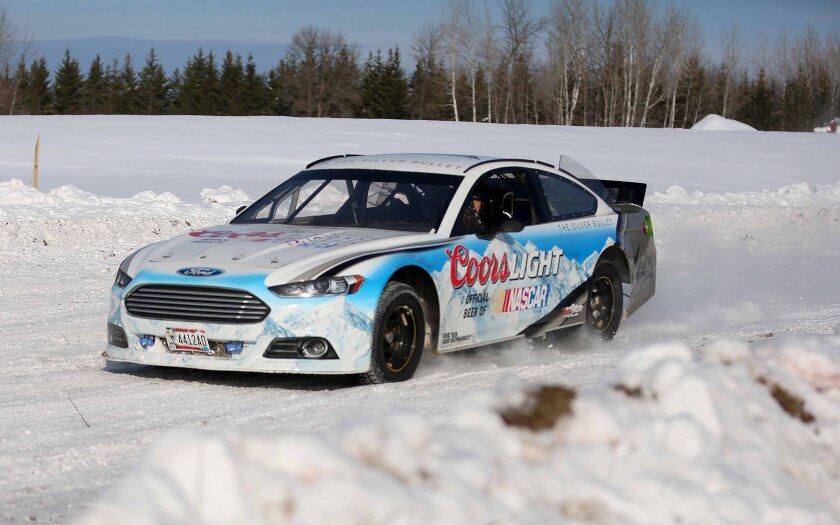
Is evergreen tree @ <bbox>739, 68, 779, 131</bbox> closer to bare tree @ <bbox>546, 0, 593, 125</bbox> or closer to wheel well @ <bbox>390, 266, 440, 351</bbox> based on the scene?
bare tree @ <bbox>546, 0, 593, 125</bbox>

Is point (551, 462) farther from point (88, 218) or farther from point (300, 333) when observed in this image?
point (88, 218)

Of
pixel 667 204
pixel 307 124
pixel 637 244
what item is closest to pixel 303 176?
pixel 637 244

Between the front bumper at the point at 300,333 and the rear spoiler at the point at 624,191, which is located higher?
the rear spoiler at the point at 624,191

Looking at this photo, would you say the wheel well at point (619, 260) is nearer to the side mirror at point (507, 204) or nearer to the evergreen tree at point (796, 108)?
the side mirror at point (507, 204)

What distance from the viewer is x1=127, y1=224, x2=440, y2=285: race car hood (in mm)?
6609

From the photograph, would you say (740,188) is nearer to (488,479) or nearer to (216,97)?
(488,479)

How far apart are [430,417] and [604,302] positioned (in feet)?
18.8

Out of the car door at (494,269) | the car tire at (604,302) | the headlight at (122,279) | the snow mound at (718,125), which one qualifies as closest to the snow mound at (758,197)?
the car tire at (604,302)

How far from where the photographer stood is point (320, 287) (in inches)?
257

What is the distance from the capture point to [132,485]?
8.93 feet

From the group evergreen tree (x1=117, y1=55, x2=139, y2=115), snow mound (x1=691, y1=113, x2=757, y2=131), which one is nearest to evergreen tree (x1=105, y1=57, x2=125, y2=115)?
evergreen tree (x1=117, y1=55, x2=139, y2=115)

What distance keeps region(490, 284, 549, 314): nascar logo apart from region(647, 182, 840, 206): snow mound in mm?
12639

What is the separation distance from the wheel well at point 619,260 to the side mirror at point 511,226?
1.47 m

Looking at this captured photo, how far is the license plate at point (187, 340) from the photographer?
6590mm
